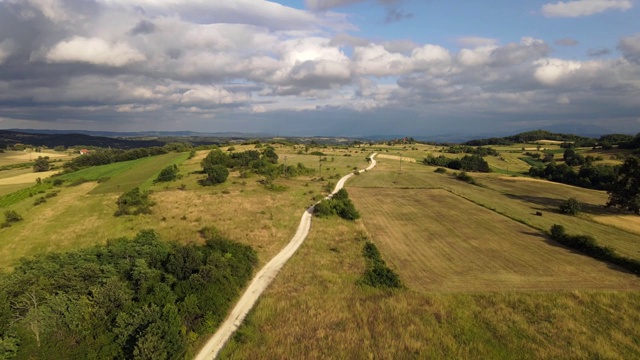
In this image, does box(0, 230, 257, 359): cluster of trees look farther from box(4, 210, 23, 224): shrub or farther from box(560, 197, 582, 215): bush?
box(560, 197, 582, 215): bush

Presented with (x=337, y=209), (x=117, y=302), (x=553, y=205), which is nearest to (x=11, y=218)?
(x=117, y=302)

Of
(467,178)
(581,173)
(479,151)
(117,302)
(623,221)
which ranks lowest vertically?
(117,302)

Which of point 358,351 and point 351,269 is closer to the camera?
point 358,351

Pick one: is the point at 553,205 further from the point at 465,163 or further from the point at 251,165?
the point at 251,165

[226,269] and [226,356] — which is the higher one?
[226,269]

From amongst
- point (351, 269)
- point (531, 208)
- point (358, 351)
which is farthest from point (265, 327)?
point (531, 208)

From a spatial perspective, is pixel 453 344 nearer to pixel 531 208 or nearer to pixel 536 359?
pixel 536 359

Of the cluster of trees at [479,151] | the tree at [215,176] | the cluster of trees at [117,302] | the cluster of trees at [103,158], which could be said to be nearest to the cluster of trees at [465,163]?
the cluster of trees at [479,151]

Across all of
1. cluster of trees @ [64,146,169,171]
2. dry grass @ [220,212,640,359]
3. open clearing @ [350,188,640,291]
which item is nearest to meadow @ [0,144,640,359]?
dry grass @ [220,212,640,359]

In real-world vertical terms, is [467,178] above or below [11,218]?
above
